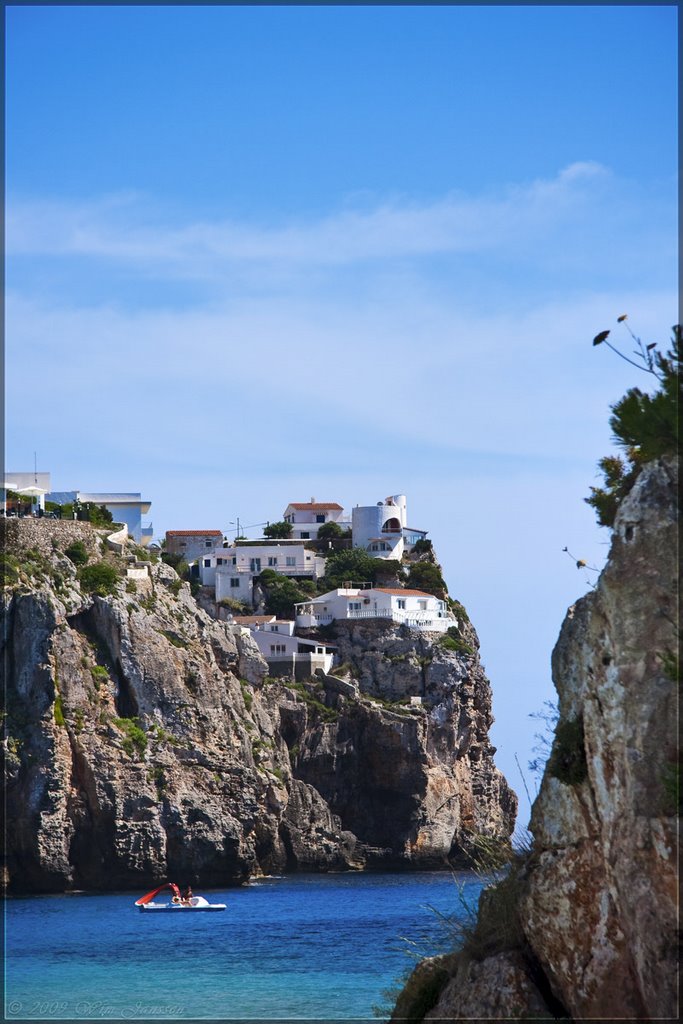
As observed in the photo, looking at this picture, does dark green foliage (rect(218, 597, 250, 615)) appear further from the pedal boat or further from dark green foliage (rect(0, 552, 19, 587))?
the pedal boat

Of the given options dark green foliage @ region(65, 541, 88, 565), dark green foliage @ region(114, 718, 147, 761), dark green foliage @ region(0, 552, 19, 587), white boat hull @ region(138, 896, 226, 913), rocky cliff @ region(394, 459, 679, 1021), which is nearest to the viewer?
rocky cliff @ region(394, 459, 679, 1021)

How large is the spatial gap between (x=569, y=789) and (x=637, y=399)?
11.1 feet

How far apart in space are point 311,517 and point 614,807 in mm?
98626

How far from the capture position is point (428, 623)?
91.1 m

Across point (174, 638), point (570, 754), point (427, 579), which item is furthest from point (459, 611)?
point (570, 754)

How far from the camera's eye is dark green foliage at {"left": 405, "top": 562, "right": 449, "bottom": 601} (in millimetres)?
98025

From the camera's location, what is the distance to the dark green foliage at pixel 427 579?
98025 millimetres

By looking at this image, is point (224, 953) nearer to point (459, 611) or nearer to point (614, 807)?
point (614, 807)

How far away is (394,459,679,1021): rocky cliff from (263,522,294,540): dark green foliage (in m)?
95.0

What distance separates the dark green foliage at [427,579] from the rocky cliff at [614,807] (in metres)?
84.1

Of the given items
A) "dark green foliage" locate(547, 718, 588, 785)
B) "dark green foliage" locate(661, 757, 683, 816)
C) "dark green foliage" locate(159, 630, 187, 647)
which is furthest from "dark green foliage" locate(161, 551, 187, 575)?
"dark green foliage" locate(661, 757, 683, 816)

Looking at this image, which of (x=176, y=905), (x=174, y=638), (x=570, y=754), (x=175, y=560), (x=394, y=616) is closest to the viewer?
(x=570, y=754)

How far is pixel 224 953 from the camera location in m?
45.8

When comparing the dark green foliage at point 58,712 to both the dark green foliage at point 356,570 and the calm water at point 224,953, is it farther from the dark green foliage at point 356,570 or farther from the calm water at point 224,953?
the dark green foliage at point 356,570
